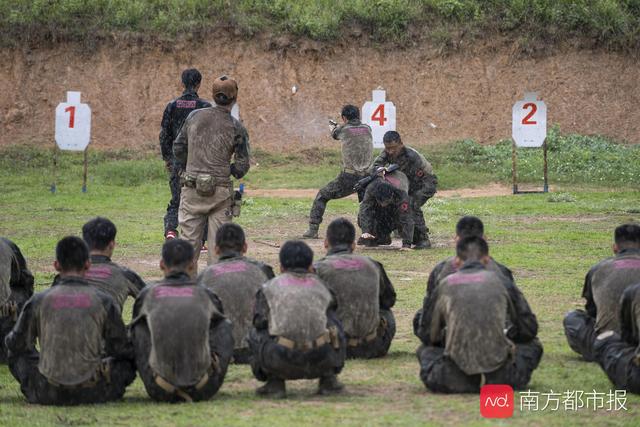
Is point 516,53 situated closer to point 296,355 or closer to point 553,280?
point 553,280

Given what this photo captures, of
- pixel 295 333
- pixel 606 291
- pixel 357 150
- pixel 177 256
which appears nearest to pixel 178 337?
pixel 177 256

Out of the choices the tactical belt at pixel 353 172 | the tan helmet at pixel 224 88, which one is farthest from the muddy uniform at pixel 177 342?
the tactical belt at pixel 353 172

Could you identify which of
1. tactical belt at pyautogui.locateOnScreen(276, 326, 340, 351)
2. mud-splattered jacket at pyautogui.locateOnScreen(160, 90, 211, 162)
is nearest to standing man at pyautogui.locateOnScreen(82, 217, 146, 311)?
tactical belt at pyautogui.locateOnScreen(276, 326, 340, 351)

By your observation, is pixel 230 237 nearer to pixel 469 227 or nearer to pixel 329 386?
pixel 329 386

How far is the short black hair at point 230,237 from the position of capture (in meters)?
9.69

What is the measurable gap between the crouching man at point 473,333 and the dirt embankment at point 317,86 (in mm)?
24476

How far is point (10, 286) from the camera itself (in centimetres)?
1015

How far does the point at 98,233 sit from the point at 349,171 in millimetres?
10256

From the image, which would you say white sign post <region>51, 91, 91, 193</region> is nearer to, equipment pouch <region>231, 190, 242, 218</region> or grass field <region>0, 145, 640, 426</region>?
grass field <region>0, 145, 640, 426</region>

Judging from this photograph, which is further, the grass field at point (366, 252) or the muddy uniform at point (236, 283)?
the muddy uniform at point (236, 283)

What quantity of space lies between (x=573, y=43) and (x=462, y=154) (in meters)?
6.67

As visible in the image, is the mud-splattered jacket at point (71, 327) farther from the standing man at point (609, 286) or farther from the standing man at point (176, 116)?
the standing man at point (176, 116)

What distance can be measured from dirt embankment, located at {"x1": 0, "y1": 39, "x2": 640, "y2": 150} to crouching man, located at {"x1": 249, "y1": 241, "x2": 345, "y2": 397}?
957 inches

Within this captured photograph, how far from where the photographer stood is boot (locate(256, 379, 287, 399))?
28.2 ft
